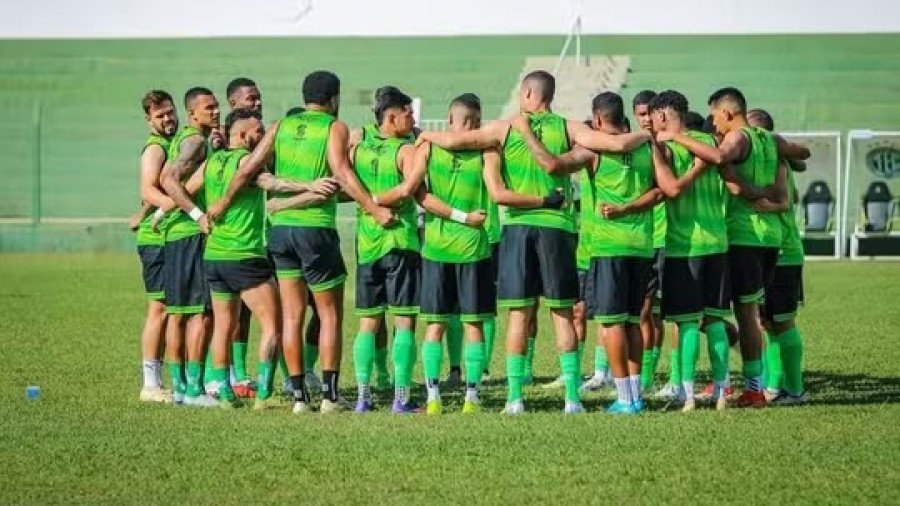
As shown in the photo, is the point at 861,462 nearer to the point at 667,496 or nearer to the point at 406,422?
the point at 667,496

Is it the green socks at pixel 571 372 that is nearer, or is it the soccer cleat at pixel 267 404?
the green socks at pixel 571 372

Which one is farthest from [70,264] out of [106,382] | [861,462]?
[861,462]

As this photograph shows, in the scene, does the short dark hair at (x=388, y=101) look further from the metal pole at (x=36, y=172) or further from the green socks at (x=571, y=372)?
the metal pole at (x=36, y=172)

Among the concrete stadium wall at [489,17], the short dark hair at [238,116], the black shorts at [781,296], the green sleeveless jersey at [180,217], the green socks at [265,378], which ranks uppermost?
the concrete stadium wall at [489,17]

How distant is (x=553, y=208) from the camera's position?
1411 cm

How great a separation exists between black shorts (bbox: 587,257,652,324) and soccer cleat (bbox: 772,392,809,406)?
1.35 metres

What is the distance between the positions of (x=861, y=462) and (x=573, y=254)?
10.3 feet

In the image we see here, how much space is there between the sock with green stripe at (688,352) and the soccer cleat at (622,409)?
15.9 inches

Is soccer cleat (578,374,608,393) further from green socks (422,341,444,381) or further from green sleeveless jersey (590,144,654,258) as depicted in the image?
green sleeveless jersey (590,144,654,258)

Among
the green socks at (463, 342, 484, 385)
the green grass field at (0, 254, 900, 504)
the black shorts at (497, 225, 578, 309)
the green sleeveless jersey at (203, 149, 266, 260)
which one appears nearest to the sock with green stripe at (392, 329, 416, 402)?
the green socks at (463, 342, 484, 385)

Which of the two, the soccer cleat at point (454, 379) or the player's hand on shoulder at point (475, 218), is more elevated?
the player's hand on shoulder at point (475, 218)

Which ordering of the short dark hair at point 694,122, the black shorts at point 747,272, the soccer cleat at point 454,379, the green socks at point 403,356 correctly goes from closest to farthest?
1. the green socks at point 403,356
2. the black shorts at point 747,272
3. the short dark hair at point 694,122
4. the soccer cleat at point 454,379

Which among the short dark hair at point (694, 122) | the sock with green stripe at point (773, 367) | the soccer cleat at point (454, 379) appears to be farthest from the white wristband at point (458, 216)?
the soccer cleat at point (454, 379)

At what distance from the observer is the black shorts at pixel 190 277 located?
15273 millimetres
